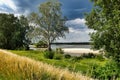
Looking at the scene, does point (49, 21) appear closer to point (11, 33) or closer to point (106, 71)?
point (11, 33)

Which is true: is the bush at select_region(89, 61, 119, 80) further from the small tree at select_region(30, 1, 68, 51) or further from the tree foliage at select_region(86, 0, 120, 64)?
the small tree at select_region(30, 1, 68, 51)

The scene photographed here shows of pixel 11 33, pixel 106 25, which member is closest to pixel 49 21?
pixel 11 33

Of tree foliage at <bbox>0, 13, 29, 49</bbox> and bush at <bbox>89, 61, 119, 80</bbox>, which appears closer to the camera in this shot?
bush at <bbox>89, 61, 119, 80</bbox>

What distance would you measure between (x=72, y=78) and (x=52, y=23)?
239 ft

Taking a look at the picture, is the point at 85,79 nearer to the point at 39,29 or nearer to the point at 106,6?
the point at 106,6

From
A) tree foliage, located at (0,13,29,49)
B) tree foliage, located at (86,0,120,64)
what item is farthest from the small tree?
→ tree foliage, located at (86,0,120,64)

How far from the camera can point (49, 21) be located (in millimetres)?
78938

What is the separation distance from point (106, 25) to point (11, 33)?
6824 centimetres

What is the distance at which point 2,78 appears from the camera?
855 centimetres

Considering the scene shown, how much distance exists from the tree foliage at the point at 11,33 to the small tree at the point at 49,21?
12.9m

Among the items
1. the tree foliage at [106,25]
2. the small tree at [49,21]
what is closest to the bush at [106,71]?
the tree foliage at [106,25]

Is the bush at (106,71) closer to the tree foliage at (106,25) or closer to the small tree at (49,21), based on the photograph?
the tree foliage at (106,25)

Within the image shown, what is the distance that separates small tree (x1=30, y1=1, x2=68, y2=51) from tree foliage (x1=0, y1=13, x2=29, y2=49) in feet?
42.3

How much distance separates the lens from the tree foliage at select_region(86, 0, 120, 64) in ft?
82.5
